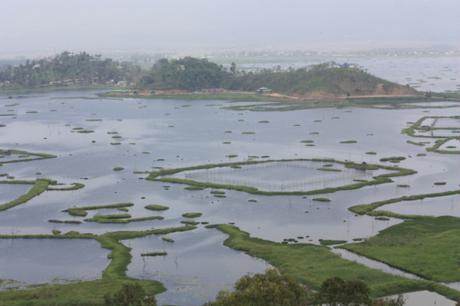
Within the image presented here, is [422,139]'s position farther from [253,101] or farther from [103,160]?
[253,101]

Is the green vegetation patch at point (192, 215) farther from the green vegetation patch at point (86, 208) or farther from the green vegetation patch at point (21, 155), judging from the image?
the green vegetation patch at point (21, 155)

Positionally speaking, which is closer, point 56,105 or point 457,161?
point 457,161

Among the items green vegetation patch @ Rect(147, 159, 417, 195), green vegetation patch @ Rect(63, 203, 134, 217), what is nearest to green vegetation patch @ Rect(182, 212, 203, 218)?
green vegetation patch @ Rect(63, 203, 134, 217)

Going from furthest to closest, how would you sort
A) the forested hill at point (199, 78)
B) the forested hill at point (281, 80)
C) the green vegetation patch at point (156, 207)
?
the forested hill at point (199, 78) < the forested hill at point (281, 80) < the green vegetation patch at point (156, 207)

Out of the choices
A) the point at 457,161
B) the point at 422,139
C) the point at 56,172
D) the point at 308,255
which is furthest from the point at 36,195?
the point at 422,139

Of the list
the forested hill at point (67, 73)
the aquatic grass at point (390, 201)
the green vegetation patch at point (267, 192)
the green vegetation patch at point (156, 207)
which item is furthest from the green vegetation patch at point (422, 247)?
the forested hill at point (67, 73)

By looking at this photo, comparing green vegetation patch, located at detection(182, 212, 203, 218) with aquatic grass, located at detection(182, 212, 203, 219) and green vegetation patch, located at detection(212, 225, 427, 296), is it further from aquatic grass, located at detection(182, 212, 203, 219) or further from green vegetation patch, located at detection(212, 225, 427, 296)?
green vegetation patch, located at detection(212, 225, 427, 296)
